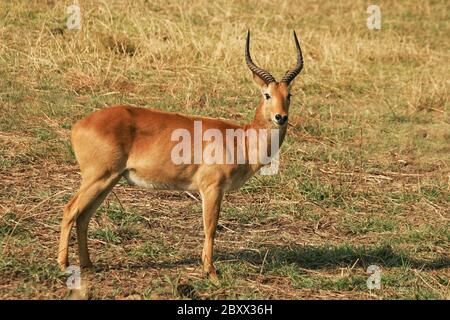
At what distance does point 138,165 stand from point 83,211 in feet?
1.64

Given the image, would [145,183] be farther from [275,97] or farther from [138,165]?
[275,97]

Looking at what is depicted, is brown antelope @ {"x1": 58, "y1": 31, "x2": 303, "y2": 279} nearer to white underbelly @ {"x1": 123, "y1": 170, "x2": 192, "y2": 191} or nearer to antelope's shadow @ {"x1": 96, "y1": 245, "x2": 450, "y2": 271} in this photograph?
white underbelly @ {"x1": 123, "y1": 170, "x2": 192, "y2": 191}

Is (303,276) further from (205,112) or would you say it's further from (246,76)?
(246,76)

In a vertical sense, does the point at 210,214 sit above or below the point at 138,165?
below

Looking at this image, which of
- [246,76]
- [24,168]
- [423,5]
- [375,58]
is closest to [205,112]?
[246,76]

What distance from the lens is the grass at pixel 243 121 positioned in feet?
21.0

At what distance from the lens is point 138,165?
618 centimetres

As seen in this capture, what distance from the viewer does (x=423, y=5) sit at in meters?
16.9

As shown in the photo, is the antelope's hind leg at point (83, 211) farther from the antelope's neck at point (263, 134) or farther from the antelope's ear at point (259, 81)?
the antelope's ear at point (259, 81)

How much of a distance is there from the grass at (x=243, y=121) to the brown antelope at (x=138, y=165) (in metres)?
0.36

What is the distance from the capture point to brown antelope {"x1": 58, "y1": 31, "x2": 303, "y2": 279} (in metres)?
6.05

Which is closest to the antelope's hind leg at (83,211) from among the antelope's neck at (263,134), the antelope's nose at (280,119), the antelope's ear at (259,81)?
the antelope's neck at (263,134)

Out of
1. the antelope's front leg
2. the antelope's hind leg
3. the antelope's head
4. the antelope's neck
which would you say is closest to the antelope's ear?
the antelope's head

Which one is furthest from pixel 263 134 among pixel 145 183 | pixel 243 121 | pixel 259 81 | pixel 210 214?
pixel 243 121
